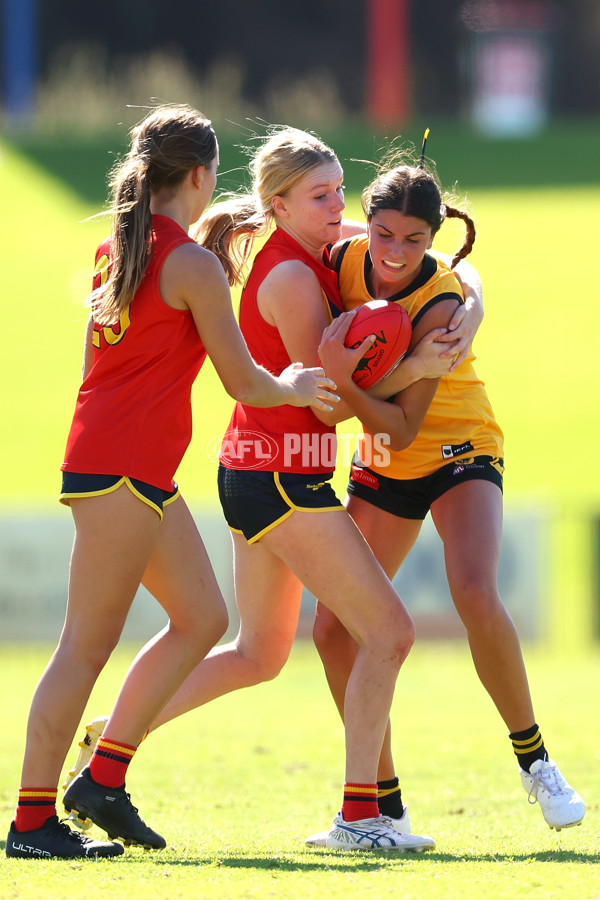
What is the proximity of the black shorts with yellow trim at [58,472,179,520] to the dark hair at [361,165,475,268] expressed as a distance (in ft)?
3.72

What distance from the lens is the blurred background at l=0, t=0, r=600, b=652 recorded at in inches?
482

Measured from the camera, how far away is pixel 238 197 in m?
4.57

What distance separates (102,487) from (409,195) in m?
1.31

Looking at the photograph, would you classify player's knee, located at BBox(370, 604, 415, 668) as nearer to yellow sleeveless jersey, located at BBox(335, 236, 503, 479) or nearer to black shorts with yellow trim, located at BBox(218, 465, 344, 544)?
black shorts with yellow trim, located at BBox(218, 465, 344, 544)

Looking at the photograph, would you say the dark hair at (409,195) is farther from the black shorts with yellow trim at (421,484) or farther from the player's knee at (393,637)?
the player's knee at (393,637)

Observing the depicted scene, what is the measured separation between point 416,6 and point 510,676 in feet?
117

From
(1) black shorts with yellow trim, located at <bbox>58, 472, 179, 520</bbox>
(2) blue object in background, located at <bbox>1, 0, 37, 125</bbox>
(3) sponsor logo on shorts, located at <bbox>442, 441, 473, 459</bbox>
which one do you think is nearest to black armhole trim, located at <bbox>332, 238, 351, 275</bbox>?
(3) sponsor logo on shorts, located at <bbox>442, 441, 473, 459</bbox>

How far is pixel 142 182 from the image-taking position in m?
4.02

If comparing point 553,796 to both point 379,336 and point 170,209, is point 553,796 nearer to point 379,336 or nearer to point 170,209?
point 379,336

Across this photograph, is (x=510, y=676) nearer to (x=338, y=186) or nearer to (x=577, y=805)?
(x=577, y=805)

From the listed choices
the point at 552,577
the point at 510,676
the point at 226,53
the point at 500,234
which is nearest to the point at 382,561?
the point at 510,676

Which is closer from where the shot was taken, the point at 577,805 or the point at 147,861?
the point at 147,861

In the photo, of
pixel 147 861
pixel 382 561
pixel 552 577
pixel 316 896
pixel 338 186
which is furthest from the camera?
pixel 552 577

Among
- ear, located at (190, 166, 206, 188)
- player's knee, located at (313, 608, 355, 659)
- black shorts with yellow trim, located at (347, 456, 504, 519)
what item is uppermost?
ear, located at (190, 166, 206, 188)
